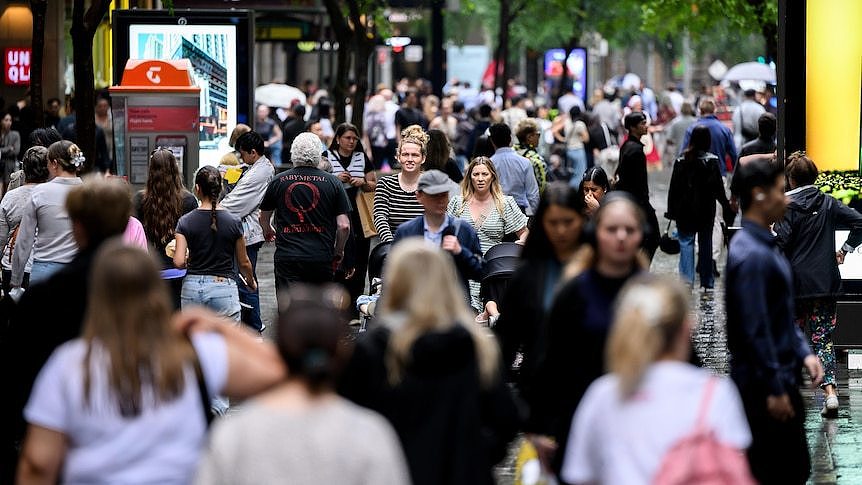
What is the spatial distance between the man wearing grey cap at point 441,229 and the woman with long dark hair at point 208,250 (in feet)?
7.76

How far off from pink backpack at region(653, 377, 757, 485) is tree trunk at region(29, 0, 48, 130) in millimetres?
11760

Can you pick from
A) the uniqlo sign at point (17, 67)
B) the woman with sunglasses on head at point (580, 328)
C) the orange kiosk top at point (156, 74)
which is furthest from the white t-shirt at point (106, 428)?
the uniqlo sign at point (17, 67)

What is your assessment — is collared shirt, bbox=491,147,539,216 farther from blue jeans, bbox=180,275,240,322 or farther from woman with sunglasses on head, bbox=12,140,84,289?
woman with sunglasses on head, bbox=12,140,84,289

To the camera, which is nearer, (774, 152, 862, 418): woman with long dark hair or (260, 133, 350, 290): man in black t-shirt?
(774, 152, 862, 418): woman with long dark hair

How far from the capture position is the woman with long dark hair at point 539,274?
6.70 metres

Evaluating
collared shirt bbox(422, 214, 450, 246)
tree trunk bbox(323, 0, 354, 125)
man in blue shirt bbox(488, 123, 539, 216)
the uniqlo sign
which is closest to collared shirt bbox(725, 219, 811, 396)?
collared shirt bbox(422, 214, 450, 246)

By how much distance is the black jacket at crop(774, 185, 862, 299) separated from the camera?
10938mm

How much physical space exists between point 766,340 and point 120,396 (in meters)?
2.82

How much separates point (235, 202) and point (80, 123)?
2745 millimetres

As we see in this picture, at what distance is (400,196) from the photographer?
1220 cm

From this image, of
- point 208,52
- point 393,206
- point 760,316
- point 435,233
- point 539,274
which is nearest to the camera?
point 760,316

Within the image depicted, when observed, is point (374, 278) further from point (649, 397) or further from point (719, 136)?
point (719, 136)

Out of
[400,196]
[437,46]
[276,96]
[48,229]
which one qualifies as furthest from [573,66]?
[48,229]

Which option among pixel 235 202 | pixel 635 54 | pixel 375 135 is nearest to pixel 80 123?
pixel 235 202
